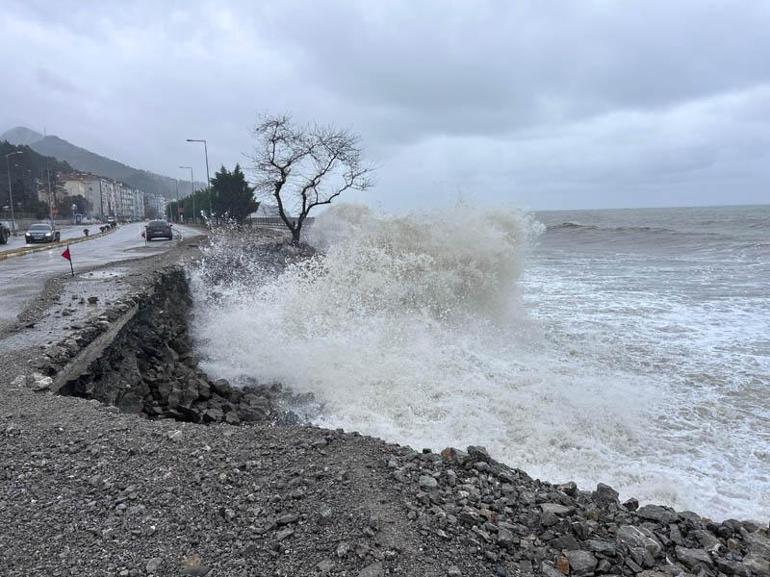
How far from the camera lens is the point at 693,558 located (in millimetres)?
3375

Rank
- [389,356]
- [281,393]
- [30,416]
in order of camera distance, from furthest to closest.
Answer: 1. [389,356]
2. [281,393]
3. [30,416]

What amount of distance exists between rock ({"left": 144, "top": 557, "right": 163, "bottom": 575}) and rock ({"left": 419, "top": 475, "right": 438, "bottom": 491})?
5.75 feet

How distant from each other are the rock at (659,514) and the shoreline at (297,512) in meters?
0.01

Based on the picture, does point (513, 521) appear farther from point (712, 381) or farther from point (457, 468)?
point (712, 381)

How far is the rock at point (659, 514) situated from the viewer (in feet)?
12.9

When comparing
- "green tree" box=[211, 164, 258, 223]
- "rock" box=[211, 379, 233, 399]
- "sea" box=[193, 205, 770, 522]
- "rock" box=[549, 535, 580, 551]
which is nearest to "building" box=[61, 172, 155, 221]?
"green tree" box=[211, 164, 258, 223]

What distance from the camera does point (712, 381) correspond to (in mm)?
8297

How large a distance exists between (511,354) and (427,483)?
6.41 m

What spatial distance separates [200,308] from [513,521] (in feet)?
39.8

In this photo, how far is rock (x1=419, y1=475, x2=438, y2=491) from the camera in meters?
3.75

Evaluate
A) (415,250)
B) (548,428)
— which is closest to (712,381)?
(548,428)

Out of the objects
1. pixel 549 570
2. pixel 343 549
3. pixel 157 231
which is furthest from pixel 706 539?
pixel 157 231

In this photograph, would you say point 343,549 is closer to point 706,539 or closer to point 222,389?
point 706,539

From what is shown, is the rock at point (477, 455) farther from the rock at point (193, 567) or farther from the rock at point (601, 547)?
the rock at point (193, 567)
